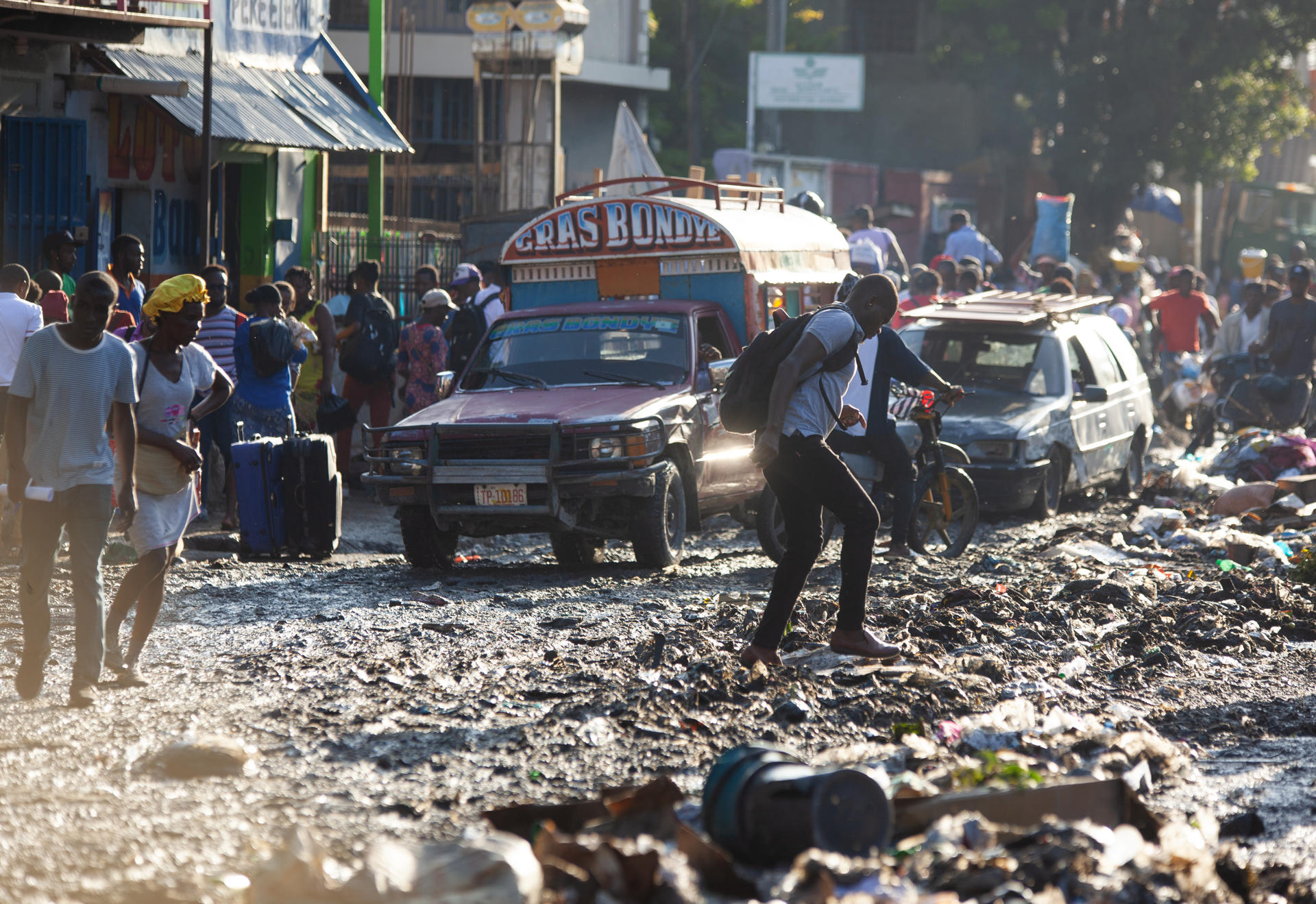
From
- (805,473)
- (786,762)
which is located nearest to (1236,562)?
(805,473)

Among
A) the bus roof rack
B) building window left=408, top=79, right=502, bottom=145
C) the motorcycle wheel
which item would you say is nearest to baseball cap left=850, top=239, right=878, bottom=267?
the bus roof rack

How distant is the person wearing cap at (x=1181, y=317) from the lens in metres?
21.5

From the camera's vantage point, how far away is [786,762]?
5.17 m

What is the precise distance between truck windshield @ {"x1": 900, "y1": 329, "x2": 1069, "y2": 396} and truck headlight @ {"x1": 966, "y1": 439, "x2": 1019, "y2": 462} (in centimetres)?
100

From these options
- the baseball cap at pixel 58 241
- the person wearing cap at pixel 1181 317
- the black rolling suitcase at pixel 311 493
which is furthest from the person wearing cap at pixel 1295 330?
the baseball cap at pixel 58 241

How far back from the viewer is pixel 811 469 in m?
7.60

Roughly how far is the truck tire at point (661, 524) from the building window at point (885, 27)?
33633 mm

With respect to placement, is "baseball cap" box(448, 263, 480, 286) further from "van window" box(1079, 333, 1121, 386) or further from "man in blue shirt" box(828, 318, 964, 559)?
"van window" box(1079, 333, 1121, 386)

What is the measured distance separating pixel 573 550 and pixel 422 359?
10.4 ft

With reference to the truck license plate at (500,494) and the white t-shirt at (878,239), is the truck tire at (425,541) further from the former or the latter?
the white t-shirt at (878,239)

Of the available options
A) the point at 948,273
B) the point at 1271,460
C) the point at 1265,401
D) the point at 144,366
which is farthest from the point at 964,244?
the point at 144,366

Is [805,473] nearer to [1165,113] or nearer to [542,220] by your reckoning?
[542,220]

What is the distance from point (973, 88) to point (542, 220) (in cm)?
2834

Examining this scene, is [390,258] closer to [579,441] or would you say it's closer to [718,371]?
[718,371]
